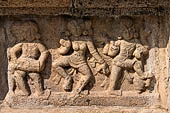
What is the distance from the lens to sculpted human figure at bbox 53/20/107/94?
3.37 m

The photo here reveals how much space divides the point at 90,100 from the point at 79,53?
1.82ft

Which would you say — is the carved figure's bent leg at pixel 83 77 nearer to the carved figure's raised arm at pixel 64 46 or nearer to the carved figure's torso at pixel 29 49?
the carved figure's raised arm at pixel 64 46

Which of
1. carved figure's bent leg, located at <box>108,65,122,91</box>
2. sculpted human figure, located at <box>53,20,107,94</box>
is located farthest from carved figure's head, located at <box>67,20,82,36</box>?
carved figure's bent leg, located at <box>108,65,122,91</box>

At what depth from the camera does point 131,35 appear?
337cm

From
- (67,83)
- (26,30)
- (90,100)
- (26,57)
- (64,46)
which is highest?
(26,30)

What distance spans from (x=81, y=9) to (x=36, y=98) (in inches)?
44.3

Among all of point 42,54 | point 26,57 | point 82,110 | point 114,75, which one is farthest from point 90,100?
point 26,57

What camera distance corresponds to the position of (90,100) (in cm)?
352

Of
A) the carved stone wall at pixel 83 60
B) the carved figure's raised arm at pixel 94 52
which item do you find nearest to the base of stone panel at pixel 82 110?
the carved stone wall at pixel 83 60

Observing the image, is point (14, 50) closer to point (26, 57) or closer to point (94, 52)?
point (26, 57)

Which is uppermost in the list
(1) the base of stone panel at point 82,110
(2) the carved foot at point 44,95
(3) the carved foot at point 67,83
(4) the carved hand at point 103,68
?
(4) the carved hand at point 103,68

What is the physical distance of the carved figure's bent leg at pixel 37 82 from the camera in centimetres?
346

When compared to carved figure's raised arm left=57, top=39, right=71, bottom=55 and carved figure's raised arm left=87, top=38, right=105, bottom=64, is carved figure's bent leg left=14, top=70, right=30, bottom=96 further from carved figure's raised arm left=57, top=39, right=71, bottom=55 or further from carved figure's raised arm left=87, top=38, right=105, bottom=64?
carved figure's raised arm left=87, top=38, right=105, bottom=64

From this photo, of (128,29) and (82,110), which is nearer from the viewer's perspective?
(128,29)
